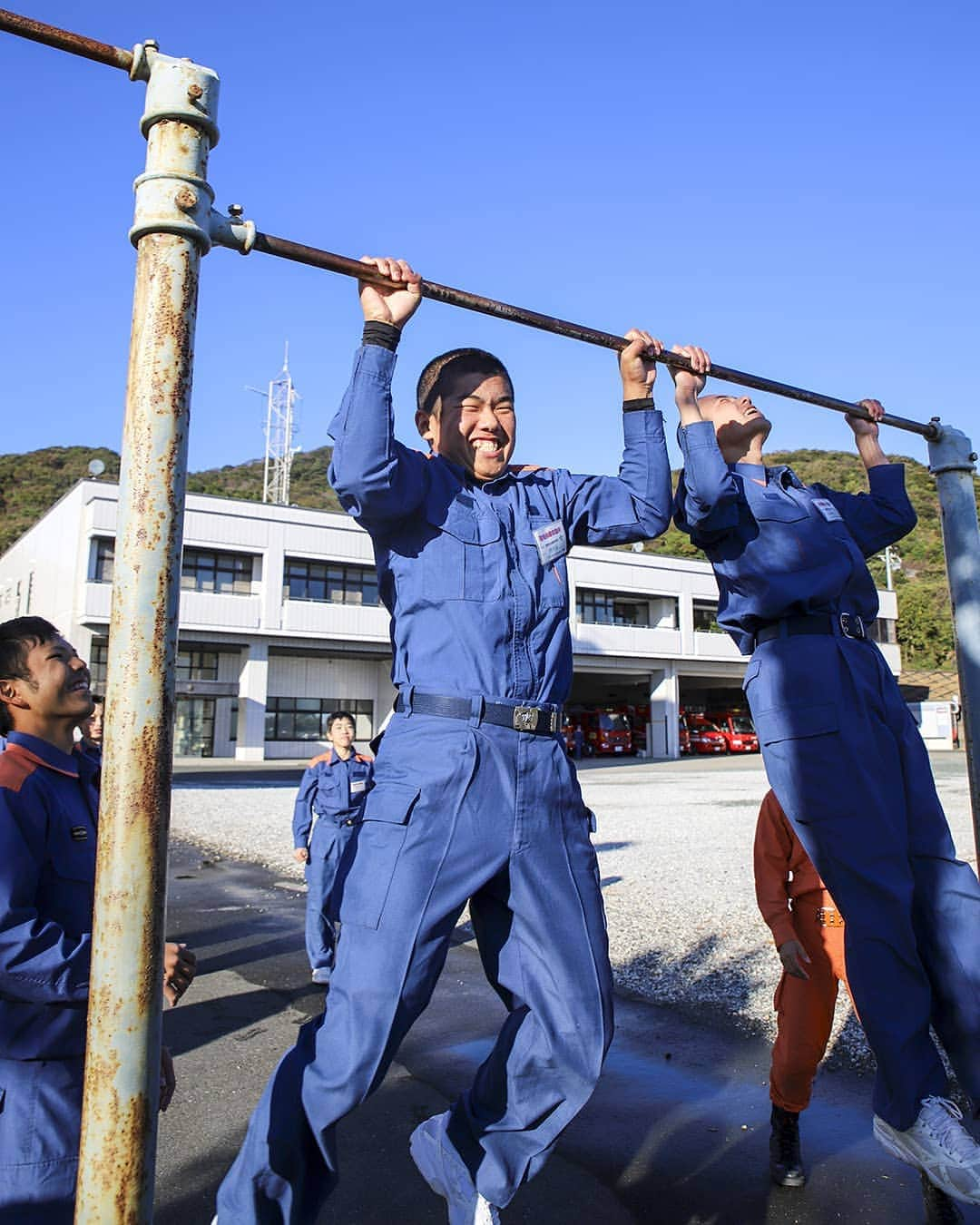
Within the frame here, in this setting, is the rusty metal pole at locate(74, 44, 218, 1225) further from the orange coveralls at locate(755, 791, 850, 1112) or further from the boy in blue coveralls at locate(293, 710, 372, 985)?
the boy in blue coveralls at locate(293, 710, 372, 985)

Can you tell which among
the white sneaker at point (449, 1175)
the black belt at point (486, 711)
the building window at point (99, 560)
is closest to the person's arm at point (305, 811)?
the white sneaker at point (449, 1175)

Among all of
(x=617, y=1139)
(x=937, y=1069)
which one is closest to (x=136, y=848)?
(x=937, y=1069)

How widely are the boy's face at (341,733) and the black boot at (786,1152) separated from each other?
4461 millimetres

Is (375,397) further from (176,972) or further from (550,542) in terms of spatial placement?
(176,972)

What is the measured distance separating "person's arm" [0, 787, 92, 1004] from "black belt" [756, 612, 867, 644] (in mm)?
2056

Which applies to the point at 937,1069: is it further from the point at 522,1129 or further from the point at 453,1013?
the point at 453,1013

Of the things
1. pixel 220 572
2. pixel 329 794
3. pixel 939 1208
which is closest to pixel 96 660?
pixel 220 572

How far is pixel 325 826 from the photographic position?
638 centimetres

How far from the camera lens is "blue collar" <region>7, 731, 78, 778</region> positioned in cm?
240

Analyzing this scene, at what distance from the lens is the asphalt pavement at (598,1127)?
277 cm

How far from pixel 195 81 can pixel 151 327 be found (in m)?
0.47

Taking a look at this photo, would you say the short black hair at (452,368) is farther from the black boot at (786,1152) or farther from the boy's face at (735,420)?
the black boot at (786,1152)

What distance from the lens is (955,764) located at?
93.4 feet

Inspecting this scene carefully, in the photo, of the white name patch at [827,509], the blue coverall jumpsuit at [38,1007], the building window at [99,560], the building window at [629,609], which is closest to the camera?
the blue coverall jumpsuit at [38,1007]
